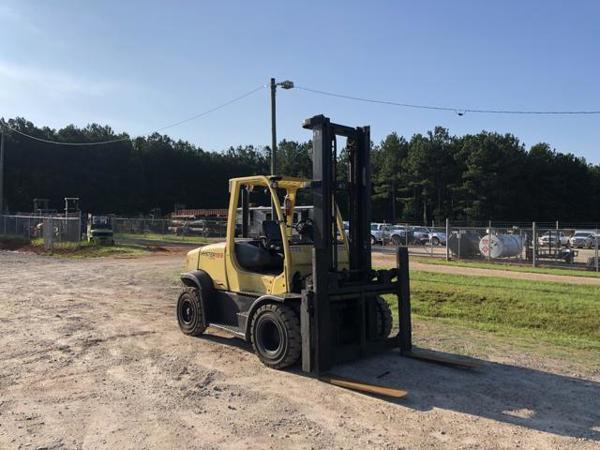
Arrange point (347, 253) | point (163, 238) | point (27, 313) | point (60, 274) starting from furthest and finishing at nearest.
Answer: point (163, 238) < point (60, 274) < point (27, 313) < point (347, 253)

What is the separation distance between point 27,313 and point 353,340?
24.7ft

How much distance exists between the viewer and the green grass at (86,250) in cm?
3085

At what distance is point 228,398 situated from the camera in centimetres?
620

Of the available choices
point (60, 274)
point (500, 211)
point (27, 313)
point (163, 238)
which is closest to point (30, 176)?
point (163, 238)

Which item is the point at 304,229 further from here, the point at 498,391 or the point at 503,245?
the point at 503,245

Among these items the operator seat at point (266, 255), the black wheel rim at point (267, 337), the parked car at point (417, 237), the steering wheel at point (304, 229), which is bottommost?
the black wheel rim at point (267, 337)

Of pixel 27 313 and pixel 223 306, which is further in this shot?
pixel 27 313

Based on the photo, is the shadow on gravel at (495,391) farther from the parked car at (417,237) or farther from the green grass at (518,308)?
the parked car at (417,237)

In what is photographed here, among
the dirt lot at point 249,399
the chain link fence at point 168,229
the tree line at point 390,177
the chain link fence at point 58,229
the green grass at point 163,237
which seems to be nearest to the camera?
the dirt lot at point 249,399

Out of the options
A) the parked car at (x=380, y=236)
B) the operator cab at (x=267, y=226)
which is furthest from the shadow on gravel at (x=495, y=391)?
the parked car at (x=380, y=236)

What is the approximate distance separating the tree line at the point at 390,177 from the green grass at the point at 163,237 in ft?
122

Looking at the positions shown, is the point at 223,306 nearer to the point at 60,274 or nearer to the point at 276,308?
the point at 276,308

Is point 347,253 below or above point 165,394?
above

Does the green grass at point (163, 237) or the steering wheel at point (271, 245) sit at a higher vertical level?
the steering wheel at point (271, 245)
